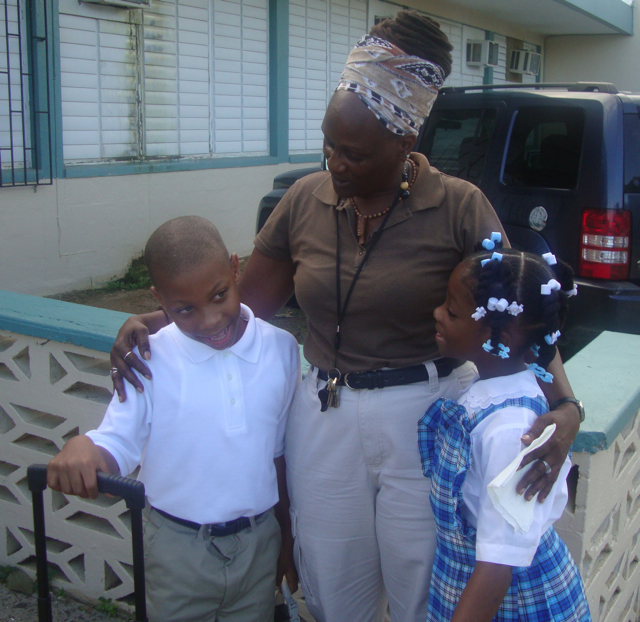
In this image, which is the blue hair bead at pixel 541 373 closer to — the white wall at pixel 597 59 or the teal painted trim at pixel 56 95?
the teal painted trim at pixel 56 95

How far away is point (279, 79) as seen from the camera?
9.35 m

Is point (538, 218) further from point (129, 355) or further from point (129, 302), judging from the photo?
point (129, 302)

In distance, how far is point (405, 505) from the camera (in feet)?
5.98

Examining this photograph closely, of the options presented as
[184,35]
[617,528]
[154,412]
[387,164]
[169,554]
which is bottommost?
[617,528]

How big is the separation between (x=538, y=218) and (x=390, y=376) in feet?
9.45

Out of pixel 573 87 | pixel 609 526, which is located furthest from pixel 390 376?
pixel 573 87

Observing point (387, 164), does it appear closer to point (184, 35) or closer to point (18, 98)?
point (18, 98)

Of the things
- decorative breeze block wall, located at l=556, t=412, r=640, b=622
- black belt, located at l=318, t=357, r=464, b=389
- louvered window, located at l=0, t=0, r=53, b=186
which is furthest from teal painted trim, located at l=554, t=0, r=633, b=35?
black belt, located at l=318, t=357, r=464, b=389

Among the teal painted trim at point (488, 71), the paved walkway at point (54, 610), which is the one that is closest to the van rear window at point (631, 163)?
the paved walkway at point (54, 610)

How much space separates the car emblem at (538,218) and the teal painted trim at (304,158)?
5822 millimetres

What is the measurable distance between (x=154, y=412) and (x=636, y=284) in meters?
3.29

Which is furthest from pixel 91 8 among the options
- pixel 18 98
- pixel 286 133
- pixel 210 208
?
pixel 286 133

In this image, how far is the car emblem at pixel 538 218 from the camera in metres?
4.35

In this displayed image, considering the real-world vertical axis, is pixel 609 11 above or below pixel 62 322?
above
